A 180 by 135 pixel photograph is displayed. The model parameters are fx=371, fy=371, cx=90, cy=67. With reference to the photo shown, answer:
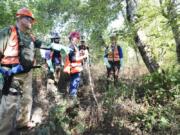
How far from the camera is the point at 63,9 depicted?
81.8 ft

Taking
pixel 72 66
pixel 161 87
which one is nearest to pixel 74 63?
pixel 72 66

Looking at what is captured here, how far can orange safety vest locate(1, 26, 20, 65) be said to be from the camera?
19.6ft

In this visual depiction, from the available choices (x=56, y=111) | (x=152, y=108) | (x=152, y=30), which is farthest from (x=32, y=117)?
(x=152, y=30)

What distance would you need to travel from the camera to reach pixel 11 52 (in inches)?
235

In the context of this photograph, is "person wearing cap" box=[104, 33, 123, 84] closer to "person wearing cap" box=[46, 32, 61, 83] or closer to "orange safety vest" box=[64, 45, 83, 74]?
"person wearing cap" box=[46, 32, 61, 83]

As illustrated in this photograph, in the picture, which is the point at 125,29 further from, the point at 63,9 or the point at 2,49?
the point at 63,9

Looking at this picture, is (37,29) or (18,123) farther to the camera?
(37,29)

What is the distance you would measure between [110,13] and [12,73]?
523cm

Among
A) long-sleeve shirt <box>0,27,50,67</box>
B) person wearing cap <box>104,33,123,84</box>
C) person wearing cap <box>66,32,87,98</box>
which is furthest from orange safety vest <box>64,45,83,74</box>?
long-sleeve shirt <box>0,27,50,67</box>

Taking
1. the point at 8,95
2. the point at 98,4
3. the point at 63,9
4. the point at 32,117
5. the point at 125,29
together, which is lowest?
the point at 32,117

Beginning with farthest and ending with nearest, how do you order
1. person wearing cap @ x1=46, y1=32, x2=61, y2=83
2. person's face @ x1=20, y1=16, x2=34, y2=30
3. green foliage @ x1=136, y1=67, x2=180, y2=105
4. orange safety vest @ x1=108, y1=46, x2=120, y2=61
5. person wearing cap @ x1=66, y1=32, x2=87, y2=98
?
orange safety vest @ x1=108, y1=46, x2=120, y2=61
person wearing cap @ x1=46, y1=32, x2=61, y2=83
person wearing cap @ x1=66, y1=32, x2=87, y2=98
green foliage @ x1=136, y1=67, x2=180, y2=105
person's face @ x1=20, y1=16, x2=34, y2=30

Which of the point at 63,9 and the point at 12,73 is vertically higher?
the point at 63,9

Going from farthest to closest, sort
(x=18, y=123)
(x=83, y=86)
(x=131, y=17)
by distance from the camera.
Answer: (x=83, y=86) < (x=131, y=17) < (x=18, y=123)

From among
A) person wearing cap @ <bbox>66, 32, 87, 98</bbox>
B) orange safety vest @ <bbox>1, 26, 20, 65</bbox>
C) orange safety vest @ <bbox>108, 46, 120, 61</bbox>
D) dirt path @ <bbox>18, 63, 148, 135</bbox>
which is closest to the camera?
orange safety vest @ <bbox>1, 26, 20, 65</bbox>
